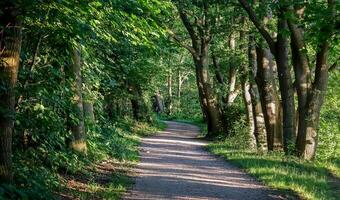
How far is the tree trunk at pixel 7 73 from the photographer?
634 centimetres

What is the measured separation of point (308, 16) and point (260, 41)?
746 centimetres

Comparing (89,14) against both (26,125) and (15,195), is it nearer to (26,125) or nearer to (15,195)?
(26,125)

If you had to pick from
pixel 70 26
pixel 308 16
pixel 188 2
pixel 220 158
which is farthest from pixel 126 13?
pixel 188 2

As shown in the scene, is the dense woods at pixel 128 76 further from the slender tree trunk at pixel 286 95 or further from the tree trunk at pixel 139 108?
the tree trunk at pixel 139 108

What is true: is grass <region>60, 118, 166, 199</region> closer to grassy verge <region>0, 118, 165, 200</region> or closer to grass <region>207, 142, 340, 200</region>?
grassy verge <region>0, 118, 165, 200</region>

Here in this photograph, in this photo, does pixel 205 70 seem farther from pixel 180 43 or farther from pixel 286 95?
pixel 286 95

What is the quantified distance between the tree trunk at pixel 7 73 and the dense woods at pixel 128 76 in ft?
0.04

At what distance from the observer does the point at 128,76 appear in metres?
26.3

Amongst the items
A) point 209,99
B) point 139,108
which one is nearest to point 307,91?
point 209,99

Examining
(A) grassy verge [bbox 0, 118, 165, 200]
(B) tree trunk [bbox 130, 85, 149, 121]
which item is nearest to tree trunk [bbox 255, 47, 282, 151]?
(A) grassy verge [bbox 0, 118, 165, 200]

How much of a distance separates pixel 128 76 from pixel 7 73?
65.1 feet

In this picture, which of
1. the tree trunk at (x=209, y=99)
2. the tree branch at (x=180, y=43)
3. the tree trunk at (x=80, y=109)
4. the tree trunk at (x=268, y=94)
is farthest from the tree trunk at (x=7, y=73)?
the tree trunk at (x=209, y=99)

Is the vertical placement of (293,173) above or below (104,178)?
above

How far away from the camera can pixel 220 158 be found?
16.2m
